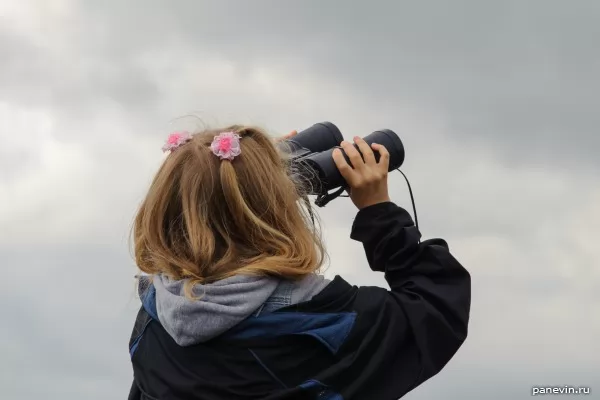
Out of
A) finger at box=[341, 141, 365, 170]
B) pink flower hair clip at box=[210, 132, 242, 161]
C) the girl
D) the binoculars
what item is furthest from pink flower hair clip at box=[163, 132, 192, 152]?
finger at box=[341, 141, 365, 170]

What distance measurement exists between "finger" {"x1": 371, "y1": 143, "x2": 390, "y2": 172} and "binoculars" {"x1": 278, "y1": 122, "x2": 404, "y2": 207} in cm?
6

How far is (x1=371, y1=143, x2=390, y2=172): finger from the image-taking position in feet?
10.9

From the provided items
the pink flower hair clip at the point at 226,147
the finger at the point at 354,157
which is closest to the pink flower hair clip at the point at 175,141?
the pink flower hair clip at the point at 226,147

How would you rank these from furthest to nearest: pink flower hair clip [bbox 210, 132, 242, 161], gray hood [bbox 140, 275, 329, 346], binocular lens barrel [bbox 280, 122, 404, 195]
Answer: binocular lens barrel [bbox 280, 122, 404, 195] < pink flower hair clip [bbox 210, 132, 242, 161] < gray hood [bbox 140, 275, 329, 346]

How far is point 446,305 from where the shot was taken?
9.68 ft

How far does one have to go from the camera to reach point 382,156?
3.33 meters

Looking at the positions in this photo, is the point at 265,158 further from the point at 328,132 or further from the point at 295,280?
the point at 328,132

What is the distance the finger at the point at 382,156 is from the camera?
3309 millimetres

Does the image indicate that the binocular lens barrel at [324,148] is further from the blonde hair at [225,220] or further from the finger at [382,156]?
the blonde hair at [225,220]

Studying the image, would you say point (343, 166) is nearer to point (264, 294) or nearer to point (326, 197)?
point (326, 197)

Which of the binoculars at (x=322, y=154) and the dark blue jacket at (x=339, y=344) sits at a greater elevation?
the binoculars at (x=322, y=154)

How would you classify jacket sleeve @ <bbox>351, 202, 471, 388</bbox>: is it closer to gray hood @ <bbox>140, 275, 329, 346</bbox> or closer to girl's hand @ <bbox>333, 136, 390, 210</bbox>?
girl's hand @ <bbox>333, 136, 390, 210</bbox>

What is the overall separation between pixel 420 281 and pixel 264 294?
669 mm

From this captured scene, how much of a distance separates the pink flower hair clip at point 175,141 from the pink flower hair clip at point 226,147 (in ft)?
0.76
